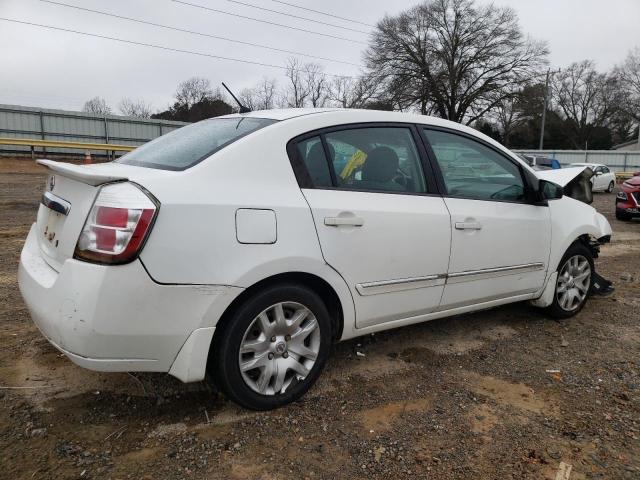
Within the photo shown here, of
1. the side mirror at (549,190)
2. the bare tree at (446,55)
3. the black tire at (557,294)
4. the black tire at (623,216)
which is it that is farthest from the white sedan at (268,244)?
the bare tree at (446,55)

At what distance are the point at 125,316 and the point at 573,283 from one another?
3677 millimetres

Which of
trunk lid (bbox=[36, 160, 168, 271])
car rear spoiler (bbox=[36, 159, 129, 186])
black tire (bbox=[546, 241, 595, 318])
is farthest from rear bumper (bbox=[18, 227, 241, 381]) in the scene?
black tire (bbox=[546, 241, 595, 318])

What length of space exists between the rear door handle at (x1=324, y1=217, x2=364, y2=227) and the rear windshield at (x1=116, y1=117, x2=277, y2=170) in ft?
2.11

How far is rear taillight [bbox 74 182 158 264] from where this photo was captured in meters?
2.16

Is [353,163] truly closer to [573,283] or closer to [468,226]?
[468,226]

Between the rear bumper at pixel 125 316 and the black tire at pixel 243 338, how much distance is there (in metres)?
0.09

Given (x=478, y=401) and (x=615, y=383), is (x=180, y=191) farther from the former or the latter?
(x=615, y=383)

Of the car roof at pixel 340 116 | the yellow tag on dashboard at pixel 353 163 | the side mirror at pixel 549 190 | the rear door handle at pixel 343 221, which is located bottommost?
the rear door handle at pixel 343 221

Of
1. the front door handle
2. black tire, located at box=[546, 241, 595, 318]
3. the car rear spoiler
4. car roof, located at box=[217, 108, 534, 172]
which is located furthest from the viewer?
black tire, located at box=[546, 241, 595, 318]

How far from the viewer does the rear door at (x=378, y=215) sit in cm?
273

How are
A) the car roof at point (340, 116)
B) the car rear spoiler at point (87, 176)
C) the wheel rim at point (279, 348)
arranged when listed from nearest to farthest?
the car rear spoiler at point (87, 176)
the wheel rim at point (279, 348)
the car roof at point (340, 116)

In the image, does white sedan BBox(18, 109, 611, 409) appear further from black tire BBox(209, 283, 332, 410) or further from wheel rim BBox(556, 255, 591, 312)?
wheel rim BBox(556, 255, 591, 312)

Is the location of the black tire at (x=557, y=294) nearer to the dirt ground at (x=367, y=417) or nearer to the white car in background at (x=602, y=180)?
the dirt ground at (x=367, y=417)

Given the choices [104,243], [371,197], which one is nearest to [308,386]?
[371,197]
